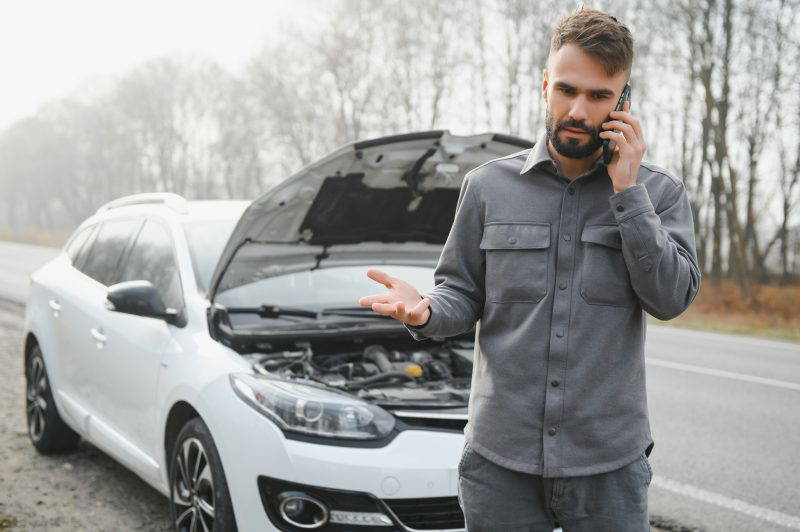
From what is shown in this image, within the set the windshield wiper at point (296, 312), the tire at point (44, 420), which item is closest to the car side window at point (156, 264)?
the windshield wiper at point (296, 312)

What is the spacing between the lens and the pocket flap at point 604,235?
1794 mm

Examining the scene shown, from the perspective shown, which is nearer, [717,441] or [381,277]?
[381,277]

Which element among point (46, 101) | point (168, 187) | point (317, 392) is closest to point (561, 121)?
point (317, 392)

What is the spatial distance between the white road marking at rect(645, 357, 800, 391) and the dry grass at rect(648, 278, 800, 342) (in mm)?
8402

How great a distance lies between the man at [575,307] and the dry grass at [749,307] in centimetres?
1589

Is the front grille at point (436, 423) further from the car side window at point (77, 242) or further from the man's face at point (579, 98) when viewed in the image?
the car side window at point (77, 242)

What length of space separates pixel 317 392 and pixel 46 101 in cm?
6681

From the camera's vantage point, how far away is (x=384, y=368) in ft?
12.9

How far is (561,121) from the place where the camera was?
1.83 m

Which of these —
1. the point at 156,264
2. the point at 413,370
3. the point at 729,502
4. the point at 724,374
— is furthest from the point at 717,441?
the point at 156,264

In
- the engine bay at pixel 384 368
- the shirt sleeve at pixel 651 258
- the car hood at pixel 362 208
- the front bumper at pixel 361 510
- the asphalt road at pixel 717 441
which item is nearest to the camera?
the shirt sleeve at pixel 651 258

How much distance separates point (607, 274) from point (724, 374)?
7.27m

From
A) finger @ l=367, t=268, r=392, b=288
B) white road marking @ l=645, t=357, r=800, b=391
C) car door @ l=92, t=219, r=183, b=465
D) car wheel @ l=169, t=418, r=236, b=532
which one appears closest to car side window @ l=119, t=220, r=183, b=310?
car door @ l=92, t=219, r=183, b=465

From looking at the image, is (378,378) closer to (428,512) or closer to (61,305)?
(428,512)
